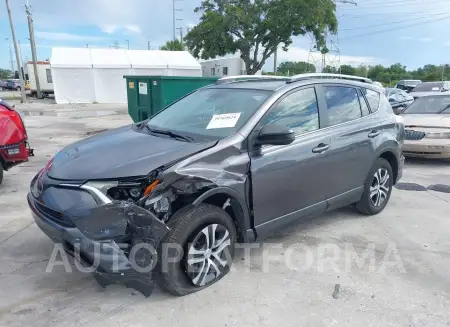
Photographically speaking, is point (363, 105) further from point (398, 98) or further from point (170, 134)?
point (398, 98)

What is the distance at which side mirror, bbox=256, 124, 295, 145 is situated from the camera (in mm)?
3186

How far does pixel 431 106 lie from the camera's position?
898 centimetres

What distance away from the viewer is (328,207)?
161 inches

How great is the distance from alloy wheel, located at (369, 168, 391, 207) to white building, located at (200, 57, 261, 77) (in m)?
28.7

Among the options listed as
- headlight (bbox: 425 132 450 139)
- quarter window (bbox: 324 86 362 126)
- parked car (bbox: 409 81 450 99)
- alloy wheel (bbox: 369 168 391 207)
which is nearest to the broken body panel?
quarter window (bbox: 324 86 362 126)

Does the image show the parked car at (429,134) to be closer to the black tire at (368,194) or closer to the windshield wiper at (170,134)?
the black tire at (368,194)

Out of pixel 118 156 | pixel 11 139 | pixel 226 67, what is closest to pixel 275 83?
pixel 118 156

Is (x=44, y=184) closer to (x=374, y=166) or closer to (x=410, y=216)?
(x=374, y=166)

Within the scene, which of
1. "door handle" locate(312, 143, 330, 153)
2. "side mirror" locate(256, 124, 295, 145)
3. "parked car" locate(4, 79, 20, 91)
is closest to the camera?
"side mirror" locate(256, 124, 295, 145)

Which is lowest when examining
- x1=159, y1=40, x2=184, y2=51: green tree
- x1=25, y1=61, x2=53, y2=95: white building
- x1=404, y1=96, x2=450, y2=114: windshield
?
x1=404, y1=96, x2=450, y2=114: windshield

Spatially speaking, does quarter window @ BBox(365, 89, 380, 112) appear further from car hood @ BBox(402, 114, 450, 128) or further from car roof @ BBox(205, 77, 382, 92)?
car hood @ BBox(402, 114, 450, 128)

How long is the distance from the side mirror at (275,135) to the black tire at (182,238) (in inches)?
27.7

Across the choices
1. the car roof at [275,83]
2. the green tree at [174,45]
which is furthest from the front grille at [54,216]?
the green tree at [174,45]

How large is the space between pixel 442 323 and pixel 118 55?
28.9m
